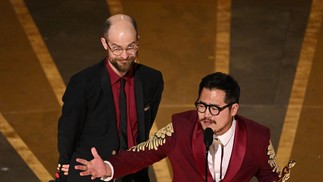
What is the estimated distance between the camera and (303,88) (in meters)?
8.95

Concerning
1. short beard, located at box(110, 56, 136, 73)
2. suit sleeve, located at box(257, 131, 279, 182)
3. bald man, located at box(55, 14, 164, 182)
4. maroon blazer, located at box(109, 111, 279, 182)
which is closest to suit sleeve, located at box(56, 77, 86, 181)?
bald man, located at box(55, 14, 164, 182)

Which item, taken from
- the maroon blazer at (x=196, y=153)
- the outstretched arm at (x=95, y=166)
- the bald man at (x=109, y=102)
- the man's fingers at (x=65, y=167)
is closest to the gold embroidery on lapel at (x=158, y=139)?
the maroon blazer at (x=196, y=153)

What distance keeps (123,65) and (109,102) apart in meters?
0.28

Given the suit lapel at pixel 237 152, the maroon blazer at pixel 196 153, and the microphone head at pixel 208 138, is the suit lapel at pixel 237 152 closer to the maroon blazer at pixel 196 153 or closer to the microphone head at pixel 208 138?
the maroon blazer at pixel 196 153

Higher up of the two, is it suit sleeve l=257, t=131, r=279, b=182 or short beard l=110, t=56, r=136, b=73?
short beard l=110, t=56, r=136, b=73

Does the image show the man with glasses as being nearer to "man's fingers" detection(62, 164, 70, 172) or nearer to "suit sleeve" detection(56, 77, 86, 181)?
"suit sleeve" detection(56, 77, 86, 181)

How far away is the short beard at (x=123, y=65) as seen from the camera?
213 inches

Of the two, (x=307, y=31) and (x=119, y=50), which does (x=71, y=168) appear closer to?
(x=119, y=50)

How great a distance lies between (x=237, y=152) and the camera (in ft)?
16.4

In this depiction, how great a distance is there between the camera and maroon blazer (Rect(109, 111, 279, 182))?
5.00m

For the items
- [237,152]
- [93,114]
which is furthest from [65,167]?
[237,152]

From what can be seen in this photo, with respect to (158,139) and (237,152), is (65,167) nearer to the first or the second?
(158,139)

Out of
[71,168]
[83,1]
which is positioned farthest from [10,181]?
[83,1]

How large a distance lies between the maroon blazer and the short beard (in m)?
0.54
